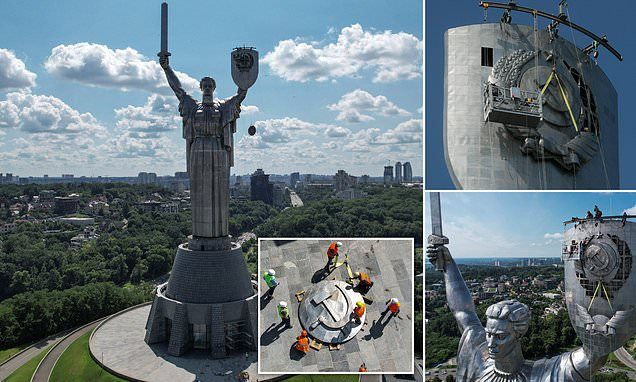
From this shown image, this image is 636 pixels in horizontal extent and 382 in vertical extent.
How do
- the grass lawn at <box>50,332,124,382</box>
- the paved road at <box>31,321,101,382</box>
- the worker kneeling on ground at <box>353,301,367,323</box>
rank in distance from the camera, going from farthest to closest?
the paved road at <box>31,321,101,382</box> → the grass lawn at <box>50,332,124,382</box> → the worker kneeling on ground at <box>353,301,367,323</box>

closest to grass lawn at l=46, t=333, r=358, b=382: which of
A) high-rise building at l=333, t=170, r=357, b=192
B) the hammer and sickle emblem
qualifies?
the hammer and sickle emblem

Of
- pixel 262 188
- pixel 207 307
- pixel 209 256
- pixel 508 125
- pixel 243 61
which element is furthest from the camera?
pixel 262 188

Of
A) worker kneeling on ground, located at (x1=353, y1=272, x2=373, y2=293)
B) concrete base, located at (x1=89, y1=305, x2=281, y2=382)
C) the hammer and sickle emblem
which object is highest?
the hammer and sickle emblem

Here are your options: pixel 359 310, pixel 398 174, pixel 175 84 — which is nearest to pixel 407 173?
pixel 398 174

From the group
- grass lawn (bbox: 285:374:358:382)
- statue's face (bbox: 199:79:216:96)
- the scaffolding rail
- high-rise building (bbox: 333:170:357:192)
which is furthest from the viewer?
high-rise building (bbox: 333:170:357:192)

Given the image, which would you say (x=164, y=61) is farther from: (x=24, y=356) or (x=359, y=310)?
(x=359, y=310)

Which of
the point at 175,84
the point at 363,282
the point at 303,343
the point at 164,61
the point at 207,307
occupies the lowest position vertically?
the point at 207,307

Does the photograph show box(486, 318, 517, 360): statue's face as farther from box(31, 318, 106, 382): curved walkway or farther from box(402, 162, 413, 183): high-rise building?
box(402, 162, 413, 183): high-rise building

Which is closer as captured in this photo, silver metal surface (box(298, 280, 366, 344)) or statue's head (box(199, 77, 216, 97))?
silver metal surface (box(298, 280, 366, 344))
